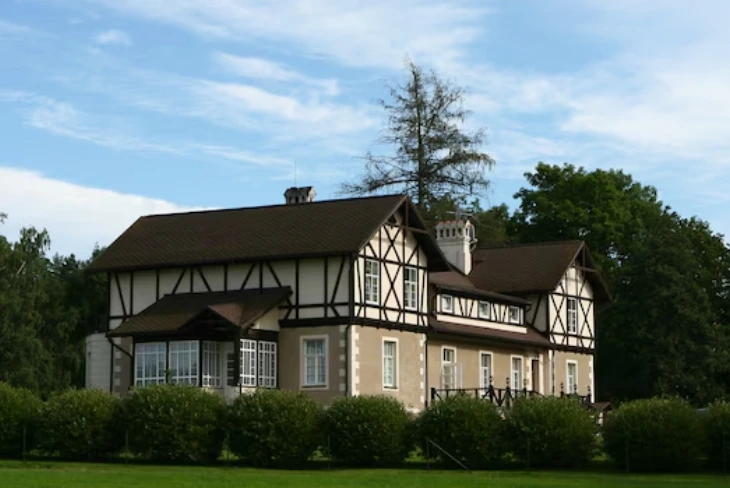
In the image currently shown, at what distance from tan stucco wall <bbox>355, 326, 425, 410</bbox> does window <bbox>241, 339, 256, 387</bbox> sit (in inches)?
131

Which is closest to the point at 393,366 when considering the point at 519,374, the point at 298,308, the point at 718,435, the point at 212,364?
the point at 298,308

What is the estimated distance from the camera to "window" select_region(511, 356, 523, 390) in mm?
58597

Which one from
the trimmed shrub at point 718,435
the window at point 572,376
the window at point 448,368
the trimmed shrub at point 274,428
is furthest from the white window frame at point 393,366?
the window at point 572,376

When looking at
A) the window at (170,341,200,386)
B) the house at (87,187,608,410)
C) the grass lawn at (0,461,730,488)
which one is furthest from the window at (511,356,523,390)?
the grass lawn at (0,461,730,488)

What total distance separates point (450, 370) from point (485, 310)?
3.74 meters

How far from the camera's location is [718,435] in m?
38.5

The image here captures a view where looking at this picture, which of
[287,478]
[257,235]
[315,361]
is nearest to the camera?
[287,478]

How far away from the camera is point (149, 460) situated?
40062 millimetres

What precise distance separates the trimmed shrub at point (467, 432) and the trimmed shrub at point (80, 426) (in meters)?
8.55

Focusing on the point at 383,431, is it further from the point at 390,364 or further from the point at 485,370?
the point at 485,370

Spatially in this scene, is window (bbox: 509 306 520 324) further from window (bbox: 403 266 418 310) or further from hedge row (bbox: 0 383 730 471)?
hedge row (bbox: 0 383 730 471)

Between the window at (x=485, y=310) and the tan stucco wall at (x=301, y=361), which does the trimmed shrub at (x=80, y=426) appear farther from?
the window at (x=485, y=310)

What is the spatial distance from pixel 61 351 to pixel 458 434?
37838 millimetres

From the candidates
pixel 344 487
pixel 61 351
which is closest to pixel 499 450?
pixel 344 487
